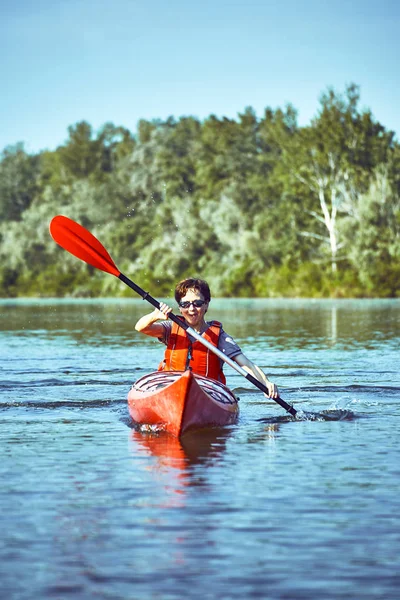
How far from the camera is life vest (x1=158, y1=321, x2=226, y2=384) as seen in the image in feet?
27.3

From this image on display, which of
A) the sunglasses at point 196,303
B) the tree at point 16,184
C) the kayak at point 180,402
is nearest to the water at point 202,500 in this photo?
the kayak at point 180,402

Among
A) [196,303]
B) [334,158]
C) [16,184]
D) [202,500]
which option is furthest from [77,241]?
[16,184]

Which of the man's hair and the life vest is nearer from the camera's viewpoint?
the man's hair

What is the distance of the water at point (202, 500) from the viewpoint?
4223 millimetres

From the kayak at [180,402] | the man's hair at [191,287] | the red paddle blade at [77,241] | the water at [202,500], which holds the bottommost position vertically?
the water at [202,500]

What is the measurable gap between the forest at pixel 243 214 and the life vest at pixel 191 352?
3780 cm

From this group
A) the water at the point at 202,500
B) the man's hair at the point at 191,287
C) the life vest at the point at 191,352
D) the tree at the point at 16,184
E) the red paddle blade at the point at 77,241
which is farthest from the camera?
the tree at the point at 16,184

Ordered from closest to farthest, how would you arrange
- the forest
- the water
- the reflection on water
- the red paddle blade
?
the water < the reflection on water < the red paddle blade < the forest

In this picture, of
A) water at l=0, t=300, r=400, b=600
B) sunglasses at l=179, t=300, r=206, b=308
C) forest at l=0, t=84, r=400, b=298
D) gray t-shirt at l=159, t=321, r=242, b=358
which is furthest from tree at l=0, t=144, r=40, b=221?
sunglasses at l=179, t=300, r=206, b=308

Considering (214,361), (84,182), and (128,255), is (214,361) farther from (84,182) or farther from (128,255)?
(84,182)

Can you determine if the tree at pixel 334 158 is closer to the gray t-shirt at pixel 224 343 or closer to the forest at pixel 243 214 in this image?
the forest at pixel 243 214

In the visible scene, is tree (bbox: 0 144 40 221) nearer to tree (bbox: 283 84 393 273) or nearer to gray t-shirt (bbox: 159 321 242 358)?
tree (bbox: 283 84 393 273)

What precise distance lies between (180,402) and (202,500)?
2089mm

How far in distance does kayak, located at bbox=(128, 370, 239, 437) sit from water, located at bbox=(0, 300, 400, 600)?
15 cm
